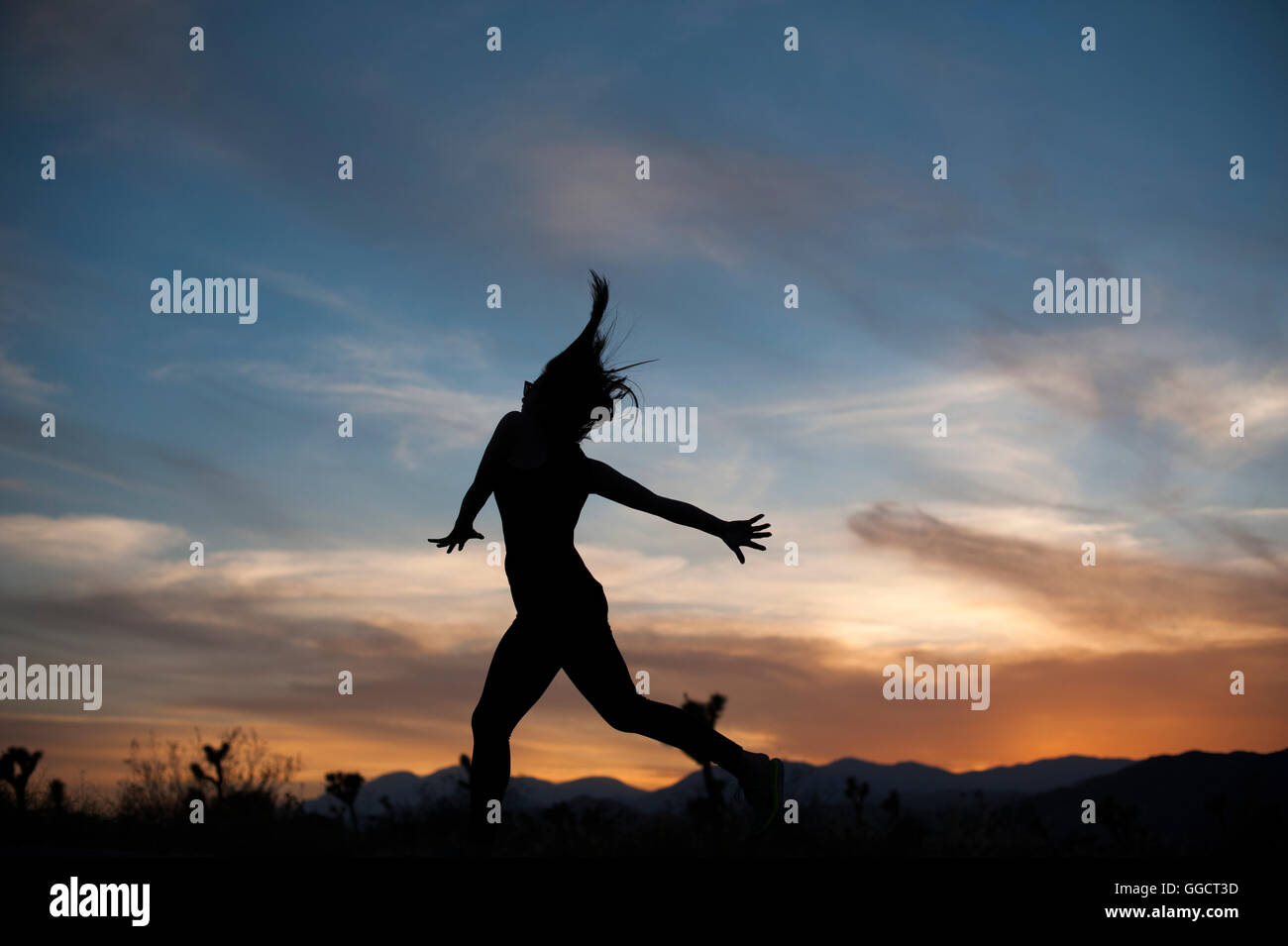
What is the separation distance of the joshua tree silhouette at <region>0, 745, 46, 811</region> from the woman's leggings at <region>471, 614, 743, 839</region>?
36.4 feet

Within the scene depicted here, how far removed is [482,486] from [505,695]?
1.08 metres

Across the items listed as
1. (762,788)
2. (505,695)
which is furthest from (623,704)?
(762,788)

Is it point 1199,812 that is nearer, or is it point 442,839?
point 442,839

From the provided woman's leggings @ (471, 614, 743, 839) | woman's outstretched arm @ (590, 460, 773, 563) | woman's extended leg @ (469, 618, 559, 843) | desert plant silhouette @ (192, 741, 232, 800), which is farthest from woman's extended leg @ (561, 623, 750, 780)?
desert plant silhouette @ (192, 741, 232, 800)

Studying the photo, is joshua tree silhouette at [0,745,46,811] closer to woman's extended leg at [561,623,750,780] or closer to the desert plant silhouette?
the desert plant silhouette

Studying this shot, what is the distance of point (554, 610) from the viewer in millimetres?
5305

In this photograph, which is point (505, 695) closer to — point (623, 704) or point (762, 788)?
point (623, 704)

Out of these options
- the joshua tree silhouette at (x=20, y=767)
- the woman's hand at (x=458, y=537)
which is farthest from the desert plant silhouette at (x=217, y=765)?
the woman's hand at (x=458, y=537)

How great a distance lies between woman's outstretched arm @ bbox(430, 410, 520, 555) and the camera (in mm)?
5434
